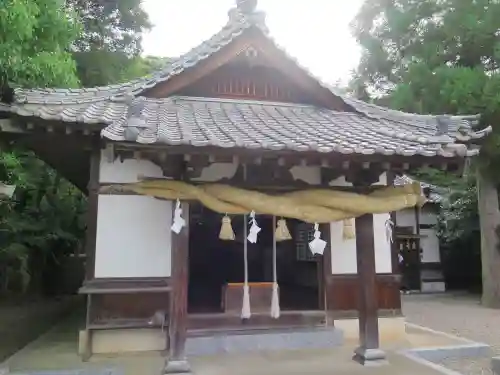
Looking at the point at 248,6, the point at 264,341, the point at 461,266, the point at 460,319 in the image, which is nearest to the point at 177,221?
the point at 264,341

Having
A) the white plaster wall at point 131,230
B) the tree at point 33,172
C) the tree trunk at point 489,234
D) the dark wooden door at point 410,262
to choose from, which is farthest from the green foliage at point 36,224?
the tree trunk at point 489,234

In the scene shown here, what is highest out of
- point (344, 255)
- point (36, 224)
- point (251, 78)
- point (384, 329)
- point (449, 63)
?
point (449, 63)

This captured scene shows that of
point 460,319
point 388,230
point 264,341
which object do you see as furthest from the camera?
point 460,319

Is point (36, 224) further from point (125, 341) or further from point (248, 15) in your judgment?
point (248, 15)

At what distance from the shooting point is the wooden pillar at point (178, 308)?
5.50 m

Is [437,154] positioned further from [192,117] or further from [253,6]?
[253,6]

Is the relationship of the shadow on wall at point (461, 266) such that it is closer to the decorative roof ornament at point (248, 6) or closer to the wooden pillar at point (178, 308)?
A: the decorative roof ornament at point (248, 6)

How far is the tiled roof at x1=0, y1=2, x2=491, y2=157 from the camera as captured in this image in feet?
17.6

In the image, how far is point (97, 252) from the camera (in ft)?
20.9

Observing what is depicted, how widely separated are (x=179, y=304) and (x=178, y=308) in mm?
51

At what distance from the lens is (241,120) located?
680 cm

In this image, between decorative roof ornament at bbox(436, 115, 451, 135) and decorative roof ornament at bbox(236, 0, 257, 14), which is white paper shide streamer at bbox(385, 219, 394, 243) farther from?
decorative roof ornament at bbox(236, 0, 257, 14)

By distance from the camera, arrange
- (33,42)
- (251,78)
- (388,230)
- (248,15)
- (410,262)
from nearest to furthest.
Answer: (388,230) → (33,42) → (248,15) → (251,78) → (410,262)

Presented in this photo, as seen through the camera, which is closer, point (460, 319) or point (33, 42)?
point (33, 42)
